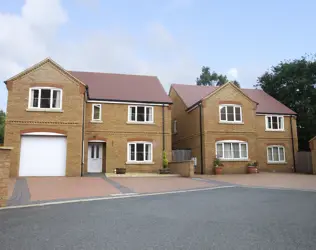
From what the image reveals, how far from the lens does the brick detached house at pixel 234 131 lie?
25.8m

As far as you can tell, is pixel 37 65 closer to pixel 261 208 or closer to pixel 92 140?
pixel 92 140

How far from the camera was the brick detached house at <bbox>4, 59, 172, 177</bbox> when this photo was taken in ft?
65.4

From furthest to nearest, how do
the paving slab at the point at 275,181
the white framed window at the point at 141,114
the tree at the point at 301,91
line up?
the tree at the point at 301,91
the white framed window at the point at 141,114
the paving slab at the point at 275,181

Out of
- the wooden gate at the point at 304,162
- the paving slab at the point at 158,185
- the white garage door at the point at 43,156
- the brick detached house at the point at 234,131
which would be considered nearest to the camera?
the paving slab at the point at 158,185

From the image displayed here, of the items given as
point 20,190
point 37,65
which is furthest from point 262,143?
point 20,190

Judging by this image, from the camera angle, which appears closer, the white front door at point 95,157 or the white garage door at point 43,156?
the white garage door at point 43,156

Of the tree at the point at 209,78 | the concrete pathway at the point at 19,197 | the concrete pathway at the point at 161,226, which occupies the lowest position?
the concrete pathway at the point at 161,226

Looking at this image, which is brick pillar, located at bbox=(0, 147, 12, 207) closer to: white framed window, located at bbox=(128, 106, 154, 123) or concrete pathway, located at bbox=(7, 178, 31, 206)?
concrete pathway, located at bbox=(7, 178, 31, 206)

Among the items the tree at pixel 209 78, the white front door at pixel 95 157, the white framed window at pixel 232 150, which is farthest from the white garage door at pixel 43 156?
the tree at pixel 209 78

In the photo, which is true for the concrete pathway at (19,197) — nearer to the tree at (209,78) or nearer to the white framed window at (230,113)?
the white framed window at (230,113)

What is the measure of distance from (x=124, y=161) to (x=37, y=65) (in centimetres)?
919

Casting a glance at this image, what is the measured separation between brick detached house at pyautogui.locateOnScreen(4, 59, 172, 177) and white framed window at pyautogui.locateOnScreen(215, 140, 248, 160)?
4.58 metres

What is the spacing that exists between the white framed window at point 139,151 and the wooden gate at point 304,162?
1529 centimetres

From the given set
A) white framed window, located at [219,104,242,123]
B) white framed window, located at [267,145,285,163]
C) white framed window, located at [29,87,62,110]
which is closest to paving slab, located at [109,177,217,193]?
white framed window, located at [29,87,62,110]
